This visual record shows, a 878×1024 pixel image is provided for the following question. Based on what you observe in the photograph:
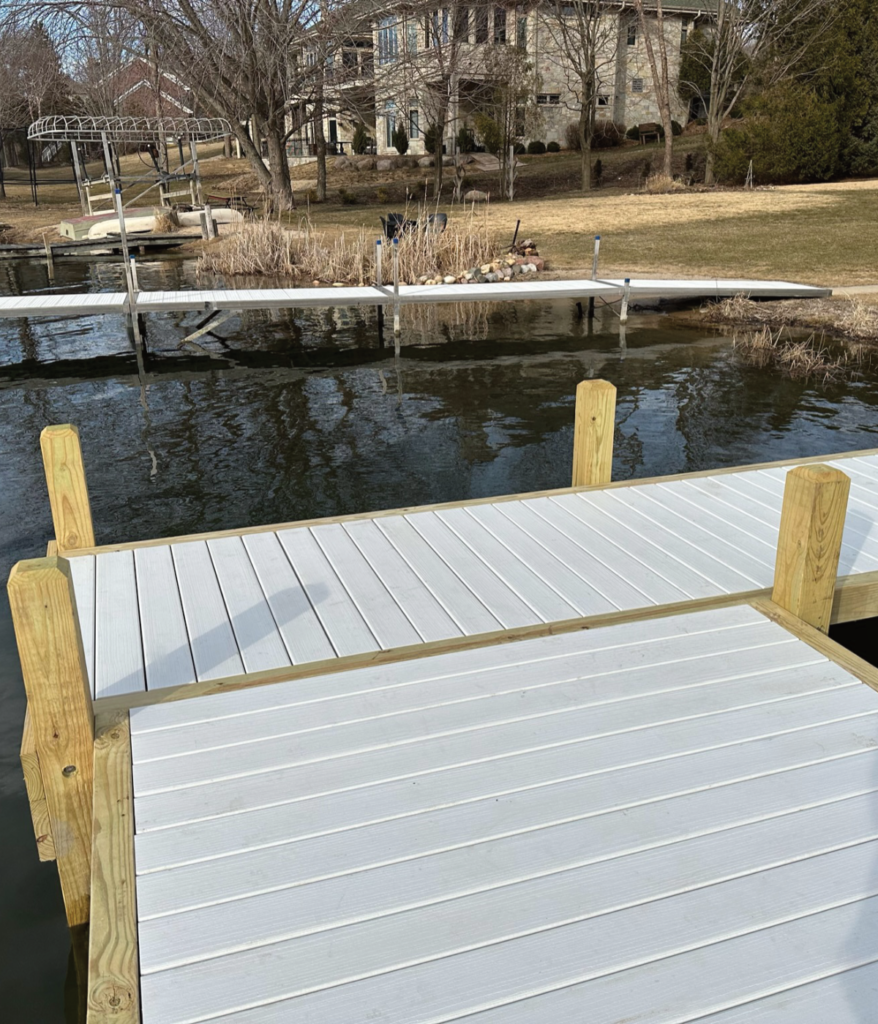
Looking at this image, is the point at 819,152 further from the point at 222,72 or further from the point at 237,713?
the point at 237,713

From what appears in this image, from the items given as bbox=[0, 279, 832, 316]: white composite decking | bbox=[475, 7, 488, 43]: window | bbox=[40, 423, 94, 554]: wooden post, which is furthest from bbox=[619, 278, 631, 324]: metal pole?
bbox=[475, 7, 488, 43]: window

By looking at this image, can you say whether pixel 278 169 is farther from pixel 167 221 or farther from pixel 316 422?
pixel 316 422

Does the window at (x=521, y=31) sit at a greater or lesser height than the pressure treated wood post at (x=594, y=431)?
greater

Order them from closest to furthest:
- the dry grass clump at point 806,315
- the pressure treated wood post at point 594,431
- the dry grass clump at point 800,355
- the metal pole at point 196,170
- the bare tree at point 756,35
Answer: the pressure treated wood post at point 594,431, the dry grass clump at point 800,355, the dry grass clump at point 806,315, the metal pole at point 196,170, the bare tree at point 756,35

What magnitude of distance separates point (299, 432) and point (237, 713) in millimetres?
6072

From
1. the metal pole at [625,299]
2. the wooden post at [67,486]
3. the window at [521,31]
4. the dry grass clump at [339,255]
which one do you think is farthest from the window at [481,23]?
the wooden post at [67,486]

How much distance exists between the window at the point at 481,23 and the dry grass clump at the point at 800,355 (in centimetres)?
2246

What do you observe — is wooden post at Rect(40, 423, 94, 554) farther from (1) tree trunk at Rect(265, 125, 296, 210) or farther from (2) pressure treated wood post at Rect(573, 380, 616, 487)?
(1) tree trunk at Rect(265, 125, 296, 210)

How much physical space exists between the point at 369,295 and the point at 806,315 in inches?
255

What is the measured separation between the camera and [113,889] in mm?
2490

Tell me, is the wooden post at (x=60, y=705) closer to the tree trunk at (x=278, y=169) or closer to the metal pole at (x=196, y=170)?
the metal pole at (x=196, y=170)

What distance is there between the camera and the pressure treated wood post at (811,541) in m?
3.82

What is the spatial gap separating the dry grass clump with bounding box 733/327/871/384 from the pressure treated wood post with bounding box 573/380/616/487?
20.6 feet

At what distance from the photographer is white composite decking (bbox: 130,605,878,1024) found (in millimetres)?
2215
